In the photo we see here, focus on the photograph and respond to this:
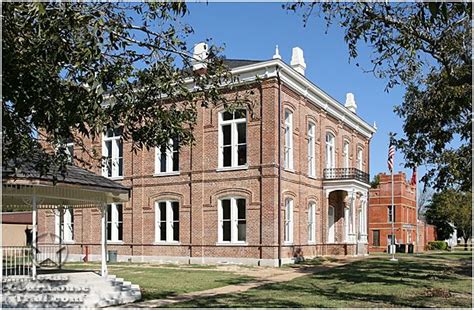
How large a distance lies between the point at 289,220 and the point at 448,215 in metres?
44.5

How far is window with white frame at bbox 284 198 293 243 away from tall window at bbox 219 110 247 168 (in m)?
3.20

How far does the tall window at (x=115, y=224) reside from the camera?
33.2m

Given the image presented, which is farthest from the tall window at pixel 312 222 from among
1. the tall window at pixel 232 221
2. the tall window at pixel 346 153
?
the tall window at pixel 346 153

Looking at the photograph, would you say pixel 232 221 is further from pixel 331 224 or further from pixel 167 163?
pixel 331 224

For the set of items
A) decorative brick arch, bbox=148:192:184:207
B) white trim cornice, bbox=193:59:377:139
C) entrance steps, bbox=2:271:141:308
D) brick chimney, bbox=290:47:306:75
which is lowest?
entrance steps, bbox=2:271:141:308

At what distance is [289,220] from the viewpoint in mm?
29266

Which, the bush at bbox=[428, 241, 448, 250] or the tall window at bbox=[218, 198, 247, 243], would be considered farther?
the bush at bbox=[428, 241, 448, 250]

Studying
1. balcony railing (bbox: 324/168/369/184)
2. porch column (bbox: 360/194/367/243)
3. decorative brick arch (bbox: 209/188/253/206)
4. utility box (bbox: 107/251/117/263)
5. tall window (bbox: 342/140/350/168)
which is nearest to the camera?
decorative brick arch (bbox: 209/188/253/206)

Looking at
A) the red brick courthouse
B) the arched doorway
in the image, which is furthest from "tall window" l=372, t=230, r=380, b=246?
the arched doorway

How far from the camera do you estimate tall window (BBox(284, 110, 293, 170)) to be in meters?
29.3

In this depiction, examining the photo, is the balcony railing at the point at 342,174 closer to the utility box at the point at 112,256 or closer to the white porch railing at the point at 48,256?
the utility box at the point at 112,256

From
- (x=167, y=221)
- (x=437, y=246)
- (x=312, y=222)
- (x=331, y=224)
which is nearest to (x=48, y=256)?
(x=167, y=221)

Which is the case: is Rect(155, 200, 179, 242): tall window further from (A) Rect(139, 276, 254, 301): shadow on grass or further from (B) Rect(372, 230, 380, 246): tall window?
(B) Rect(372, 230, 380, 246): tall window

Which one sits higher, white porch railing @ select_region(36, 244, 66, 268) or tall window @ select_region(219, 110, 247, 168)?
tall window @ select_region(219, 110, 247, 168)
